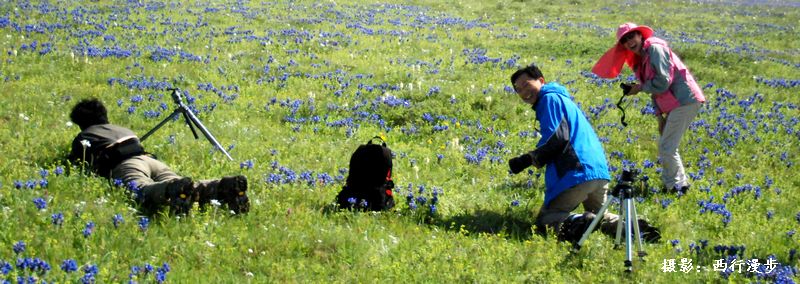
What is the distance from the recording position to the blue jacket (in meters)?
6.35

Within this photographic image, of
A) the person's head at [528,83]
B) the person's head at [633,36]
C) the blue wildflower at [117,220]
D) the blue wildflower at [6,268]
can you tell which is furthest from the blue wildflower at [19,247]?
the person's head at [633,36]

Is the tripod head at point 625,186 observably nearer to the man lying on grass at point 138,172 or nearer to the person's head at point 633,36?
the person's head at point 633,36

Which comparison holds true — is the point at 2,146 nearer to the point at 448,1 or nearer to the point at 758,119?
the point at 758,119

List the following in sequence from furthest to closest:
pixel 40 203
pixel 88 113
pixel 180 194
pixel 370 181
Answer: pixel 88 113
pixel 370 181
pixel 180 194
pixel 40 203

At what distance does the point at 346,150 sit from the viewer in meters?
9.23

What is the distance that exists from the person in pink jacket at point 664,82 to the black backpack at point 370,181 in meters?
3.35

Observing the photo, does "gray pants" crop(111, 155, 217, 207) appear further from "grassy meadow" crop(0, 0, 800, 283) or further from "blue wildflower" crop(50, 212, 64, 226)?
"blue wildflower" crop(50, 212, 64, 226)

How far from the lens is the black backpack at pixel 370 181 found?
6.72m

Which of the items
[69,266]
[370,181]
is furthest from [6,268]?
[370,181]

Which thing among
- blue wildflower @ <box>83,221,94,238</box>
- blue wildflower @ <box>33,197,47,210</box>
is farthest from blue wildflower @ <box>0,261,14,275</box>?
blue wildflower @ <box>33,197,47,210</box>

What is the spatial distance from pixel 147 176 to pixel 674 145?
6.64 m

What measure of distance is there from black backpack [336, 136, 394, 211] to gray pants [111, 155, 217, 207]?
1562mm

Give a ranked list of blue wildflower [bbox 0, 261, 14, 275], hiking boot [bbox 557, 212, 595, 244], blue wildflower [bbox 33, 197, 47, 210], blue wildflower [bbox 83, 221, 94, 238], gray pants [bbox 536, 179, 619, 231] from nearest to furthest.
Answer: blue wildflower [bbox 0, 261, 14, 275], blue wildflower [bbox 83, 221, 94, 238], blue wildflower [bbox 33, 197, 47, 210], hiking boot [bbox 557, 212, 595, 244], gray pants [bbox 536, 179, 619, 231]

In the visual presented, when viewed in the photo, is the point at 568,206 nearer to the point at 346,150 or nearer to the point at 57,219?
the point at 346,150
